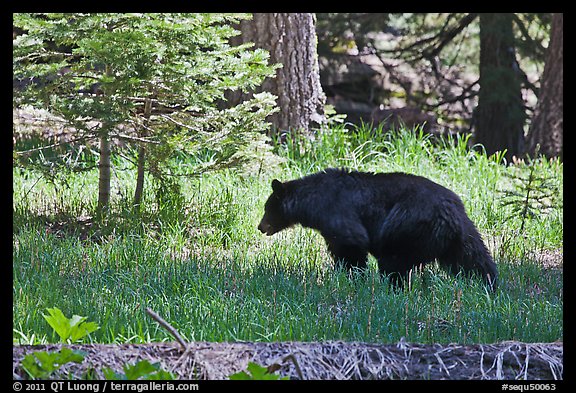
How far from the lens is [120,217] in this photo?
333 inches

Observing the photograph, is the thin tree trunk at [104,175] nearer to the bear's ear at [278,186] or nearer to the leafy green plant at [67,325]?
the bear's ear at [278,186]

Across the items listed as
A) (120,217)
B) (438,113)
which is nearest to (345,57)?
(438,113)

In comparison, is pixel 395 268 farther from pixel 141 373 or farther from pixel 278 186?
pixel 141 373

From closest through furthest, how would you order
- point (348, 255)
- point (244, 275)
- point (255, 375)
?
point (255, 375) → point (244, 275) → point (348, 255)

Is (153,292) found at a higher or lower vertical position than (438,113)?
lower

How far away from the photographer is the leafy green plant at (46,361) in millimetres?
3857

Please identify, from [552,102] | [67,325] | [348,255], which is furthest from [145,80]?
[552,102]

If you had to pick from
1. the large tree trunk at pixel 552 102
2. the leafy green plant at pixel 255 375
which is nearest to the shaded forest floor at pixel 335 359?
the leafy green plant at pixel 255 375

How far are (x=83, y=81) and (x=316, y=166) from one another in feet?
11.8

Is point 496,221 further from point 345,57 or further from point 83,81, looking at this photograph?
point 345,57

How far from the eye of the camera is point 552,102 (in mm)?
13766

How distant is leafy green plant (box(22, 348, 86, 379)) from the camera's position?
3.86 meters

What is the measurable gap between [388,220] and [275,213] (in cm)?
138

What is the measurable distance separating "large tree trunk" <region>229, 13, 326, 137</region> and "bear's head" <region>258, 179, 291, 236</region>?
3.78 m
